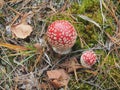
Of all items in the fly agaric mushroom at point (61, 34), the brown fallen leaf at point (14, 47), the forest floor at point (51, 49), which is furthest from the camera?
the brown fallen leaf at point (14, 47)

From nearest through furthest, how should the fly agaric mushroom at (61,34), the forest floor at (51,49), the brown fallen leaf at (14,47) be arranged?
the fly agaric mushroom at (61,34)
the forest floor at (51,49)
the brown fallen leaf at (14,47)

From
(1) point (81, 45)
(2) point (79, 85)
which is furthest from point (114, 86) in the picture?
(1) point (81, 45)

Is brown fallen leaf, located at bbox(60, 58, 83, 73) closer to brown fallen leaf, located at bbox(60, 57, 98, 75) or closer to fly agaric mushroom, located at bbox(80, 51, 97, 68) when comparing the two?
brown fallen leaf, located at bbox(60, 57, 98, 75)

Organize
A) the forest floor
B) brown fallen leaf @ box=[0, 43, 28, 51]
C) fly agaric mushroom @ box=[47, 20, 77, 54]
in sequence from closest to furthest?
fly agaric mushroom @ box=[47, 20, 77, 54]
the forest floor
brown fallen leaf @ box=[0, 43, 28, 51]

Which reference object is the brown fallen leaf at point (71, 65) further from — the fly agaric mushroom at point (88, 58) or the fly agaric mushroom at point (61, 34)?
the fly agaric mushroom at point (61, 34)

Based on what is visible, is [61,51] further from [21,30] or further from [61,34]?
[21,30]

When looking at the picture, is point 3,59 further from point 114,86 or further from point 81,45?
point 114,86

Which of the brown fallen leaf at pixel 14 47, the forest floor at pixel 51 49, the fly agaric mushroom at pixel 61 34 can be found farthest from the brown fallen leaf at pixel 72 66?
the brown fallen leaf at pixel 14 47

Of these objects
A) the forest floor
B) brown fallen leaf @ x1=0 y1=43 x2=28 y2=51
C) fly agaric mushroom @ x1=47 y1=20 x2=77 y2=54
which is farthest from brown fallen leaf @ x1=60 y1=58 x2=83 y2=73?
brown fallen leaf @ x1=0 y1=43 x2=28 y2=51
